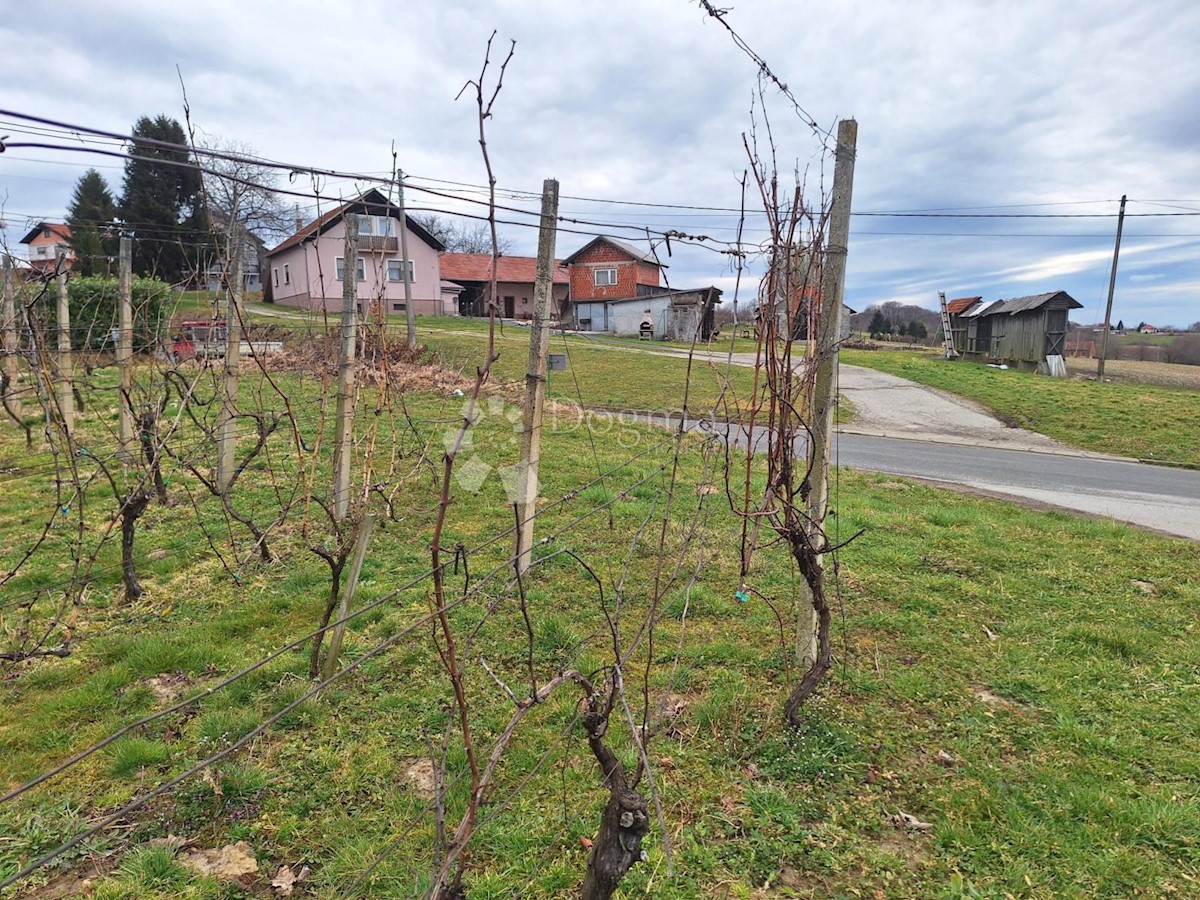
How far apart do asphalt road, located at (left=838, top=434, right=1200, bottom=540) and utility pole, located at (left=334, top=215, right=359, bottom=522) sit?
6009 millimetres

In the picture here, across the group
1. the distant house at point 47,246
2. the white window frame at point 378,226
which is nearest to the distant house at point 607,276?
the white window frame at point 378,226

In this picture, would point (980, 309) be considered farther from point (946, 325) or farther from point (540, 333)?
point (540, 333)

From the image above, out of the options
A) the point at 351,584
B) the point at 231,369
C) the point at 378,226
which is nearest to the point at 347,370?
the point at 231,369

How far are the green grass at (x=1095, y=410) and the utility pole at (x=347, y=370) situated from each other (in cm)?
1384

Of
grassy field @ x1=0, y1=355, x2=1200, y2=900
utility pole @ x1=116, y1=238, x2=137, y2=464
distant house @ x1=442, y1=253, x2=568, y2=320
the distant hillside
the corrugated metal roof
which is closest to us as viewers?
grassy field @ x1=0, y1=355, x2=1200, y2=900

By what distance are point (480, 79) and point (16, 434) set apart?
35.8ft

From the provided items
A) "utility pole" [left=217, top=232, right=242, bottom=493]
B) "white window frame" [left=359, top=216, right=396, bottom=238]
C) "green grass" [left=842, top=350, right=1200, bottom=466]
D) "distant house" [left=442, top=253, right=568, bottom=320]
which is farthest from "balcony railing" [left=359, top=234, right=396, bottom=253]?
"distant house" [left=442, top=253, right=568, bottom=320]

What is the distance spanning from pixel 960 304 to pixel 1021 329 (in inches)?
249

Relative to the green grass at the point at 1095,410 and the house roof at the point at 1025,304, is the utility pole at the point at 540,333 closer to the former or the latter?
the green grass at the point at 1095,410

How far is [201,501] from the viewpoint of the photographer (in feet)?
20.5

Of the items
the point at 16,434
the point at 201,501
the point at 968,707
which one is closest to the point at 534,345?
the point at 968,707

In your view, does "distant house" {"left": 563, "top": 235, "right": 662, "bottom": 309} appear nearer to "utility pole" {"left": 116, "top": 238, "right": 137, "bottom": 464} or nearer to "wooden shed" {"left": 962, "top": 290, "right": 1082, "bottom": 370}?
"wooden shed" {"left": 962, "top": 290, "right": 1082, "bottom": 370}

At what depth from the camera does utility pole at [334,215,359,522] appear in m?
4.67

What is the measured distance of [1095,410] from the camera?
14750 mm
